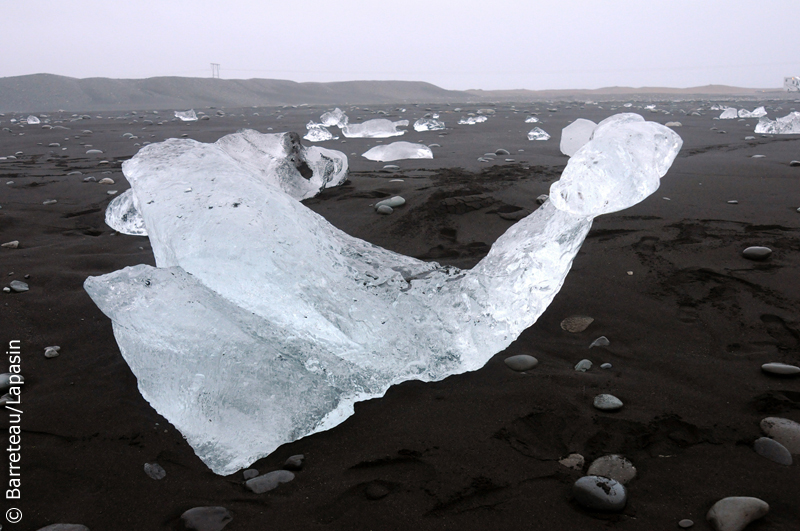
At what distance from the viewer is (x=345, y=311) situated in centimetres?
174

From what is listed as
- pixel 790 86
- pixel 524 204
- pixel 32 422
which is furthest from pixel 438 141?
A: pixel 790 86

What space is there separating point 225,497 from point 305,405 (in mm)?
349

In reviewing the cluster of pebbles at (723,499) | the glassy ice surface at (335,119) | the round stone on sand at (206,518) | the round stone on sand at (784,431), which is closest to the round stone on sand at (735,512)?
the cluster of pebbles at (723,499)

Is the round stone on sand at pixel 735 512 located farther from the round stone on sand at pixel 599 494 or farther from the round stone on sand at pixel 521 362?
the round stone on sand at pixel 521 362

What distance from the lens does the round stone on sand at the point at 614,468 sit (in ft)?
4.33

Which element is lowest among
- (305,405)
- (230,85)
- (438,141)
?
(305,405)

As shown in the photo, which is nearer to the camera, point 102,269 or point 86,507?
point 86,507

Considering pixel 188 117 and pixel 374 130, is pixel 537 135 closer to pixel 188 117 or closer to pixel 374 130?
pixel 374 130

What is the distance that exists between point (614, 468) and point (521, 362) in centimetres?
56

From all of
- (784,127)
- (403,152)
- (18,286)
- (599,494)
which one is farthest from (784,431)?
(784,127)

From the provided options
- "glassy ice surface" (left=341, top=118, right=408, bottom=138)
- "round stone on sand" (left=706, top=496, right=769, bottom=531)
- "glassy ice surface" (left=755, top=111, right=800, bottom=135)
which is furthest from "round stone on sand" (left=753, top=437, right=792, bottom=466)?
"glassy ice surface" (left=755, top=111, right=800, bottom=135)

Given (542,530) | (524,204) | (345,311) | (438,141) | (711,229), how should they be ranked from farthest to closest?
(438,141) → (524,204) → (711,229) → (345,311) → (542,530)

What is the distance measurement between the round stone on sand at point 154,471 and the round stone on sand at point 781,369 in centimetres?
188

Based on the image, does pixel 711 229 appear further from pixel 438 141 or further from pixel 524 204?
pixel 438 141
